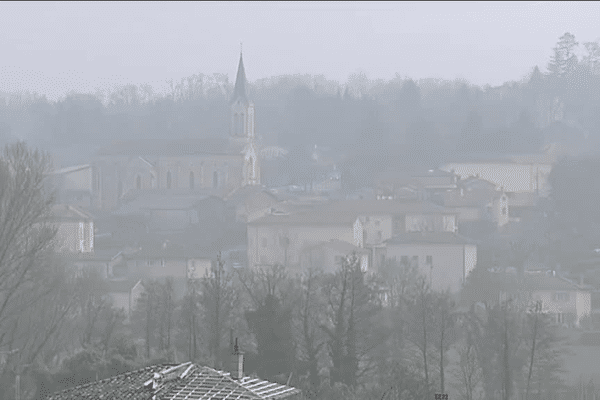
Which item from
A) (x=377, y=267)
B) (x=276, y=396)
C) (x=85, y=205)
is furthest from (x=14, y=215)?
(x=85, y=205)

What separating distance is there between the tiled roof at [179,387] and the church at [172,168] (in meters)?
46.3

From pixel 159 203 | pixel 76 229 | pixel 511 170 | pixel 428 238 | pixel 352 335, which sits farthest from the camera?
pixel 511 170

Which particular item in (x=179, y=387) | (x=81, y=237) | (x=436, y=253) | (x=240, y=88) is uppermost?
(x=240, y=88)

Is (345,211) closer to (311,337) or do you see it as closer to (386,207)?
(386,207)

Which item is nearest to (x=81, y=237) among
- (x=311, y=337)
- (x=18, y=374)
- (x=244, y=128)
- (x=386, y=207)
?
(x=386, y=207)

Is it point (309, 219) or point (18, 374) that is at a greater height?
point (18, 374)

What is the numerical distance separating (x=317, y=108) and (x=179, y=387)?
64.0 meters

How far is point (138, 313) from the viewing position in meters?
28.4

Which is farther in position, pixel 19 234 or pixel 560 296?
pixel 560 296

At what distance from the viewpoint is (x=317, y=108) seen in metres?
75.6

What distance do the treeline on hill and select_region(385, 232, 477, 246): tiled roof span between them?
74.9 ft

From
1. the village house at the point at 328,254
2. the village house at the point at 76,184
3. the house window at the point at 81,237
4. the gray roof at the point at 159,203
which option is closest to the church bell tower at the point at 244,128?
the gray roof at the point at 159,203

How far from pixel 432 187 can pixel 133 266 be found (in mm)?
15098

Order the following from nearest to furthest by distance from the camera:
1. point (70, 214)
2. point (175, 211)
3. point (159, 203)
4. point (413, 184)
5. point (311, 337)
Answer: point (311, 337), point (70, 214), point (175, 211), point (413, 184), point (159, 203)
